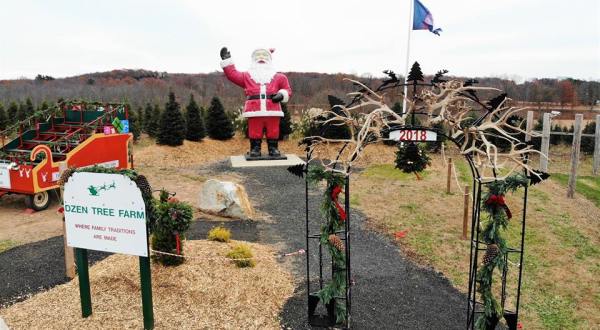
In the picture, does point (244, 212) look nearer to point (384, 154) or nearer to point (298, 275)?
point (298, 275)

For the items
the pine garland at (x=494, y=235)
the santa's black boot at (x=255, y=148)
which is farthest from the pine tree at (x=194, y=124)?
the pine garland at (x=494, y=235)

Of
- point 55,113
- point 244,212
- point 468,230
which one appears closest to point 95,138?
point 55,113

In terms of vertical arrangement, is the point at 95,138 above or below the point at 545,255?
above

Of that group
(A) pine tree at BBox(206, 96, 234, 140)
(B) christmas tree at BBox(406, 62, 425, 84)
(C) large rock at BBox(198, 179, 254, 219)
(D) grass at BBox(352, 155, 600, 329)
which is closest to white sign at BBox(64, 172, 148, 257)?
(B) christmas tree at BBox(406, 62, 425, 84)

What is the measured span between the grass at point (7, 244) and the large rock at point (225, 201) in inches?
130

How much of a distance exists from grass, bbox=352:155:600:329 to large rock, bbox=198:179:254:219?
257cm

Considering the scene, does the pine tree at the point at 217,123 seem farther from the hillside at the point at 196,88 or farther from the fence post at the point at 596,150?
the fence post at the point at 596,150

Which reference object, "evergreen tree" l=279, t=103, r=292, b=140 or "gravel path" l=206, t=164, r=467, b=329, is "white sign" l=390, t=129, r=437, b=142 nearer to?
"gravel path" l=206, t=164, r=467, b=329

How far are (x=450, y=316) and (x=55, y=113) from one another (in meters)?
11.1

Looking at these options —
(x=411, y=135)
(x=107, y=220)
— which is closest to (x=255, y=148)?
(x=107, y=220)

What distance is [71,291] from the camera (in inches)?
230

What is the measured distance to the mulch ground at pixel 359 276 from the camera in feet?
17.3

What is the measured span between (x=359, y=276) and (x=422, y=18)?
11.4 metres

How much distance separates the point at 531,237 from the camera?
8.31 meters
